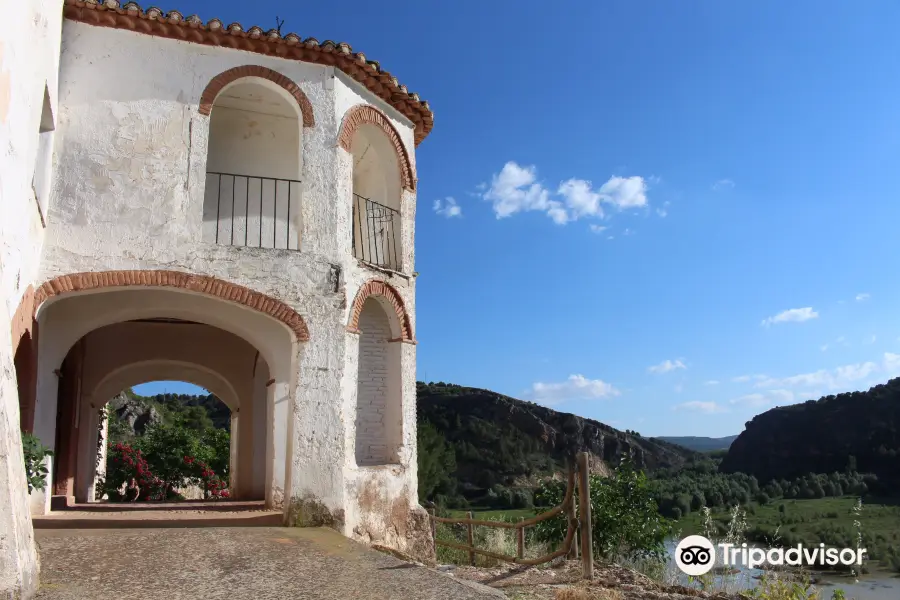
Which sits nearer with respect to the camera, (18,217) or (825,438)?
(18,217)

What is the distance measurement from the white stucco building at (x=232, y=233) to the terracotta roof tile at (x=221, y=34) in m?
0.02

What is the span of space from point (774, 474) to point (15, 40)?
166ft

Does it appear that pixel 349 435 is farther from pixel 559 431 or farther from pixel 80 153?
pixel 559 431

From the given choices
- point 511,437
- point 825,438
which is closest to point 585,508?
point 511,437

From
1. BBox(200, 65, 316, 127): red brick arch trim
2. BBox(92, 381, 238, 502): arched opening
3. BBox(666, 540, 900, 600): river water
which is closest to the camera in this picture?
BBox(200, 65, 316, 127): red brick arch trim

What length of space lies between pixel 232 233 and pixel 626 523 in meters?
7.47

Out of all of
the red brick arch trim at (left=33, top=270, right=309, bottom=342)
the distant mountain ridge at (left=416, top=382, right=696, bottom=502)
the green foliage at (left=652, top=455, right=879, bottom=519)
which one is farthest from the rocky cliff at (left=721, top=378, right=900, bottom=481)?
the red brick arch trim at (left=33, top=270, right=309, bottom=342)

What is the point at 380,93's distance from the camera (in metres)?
10.1

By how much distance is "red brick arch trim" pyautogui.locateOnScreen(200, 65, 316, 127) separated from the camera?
867 centimetres

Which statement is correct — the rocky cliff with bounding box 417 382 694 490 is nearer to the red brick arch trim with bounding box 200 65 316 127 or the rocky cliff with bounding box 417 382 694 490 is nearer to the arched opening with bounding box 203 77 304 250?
the arched opening with bounding box 203 77 304 250

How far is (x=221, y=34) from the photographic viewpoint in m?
8.73

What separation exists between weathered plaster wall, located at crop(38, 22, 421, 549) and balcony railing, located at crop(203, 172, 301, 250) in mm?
1409

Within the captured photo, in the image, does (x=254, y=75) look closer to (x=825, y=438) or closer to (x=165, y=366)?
(x=165, y=366)

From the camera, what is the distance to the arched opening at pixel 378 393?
10008 millimetres
